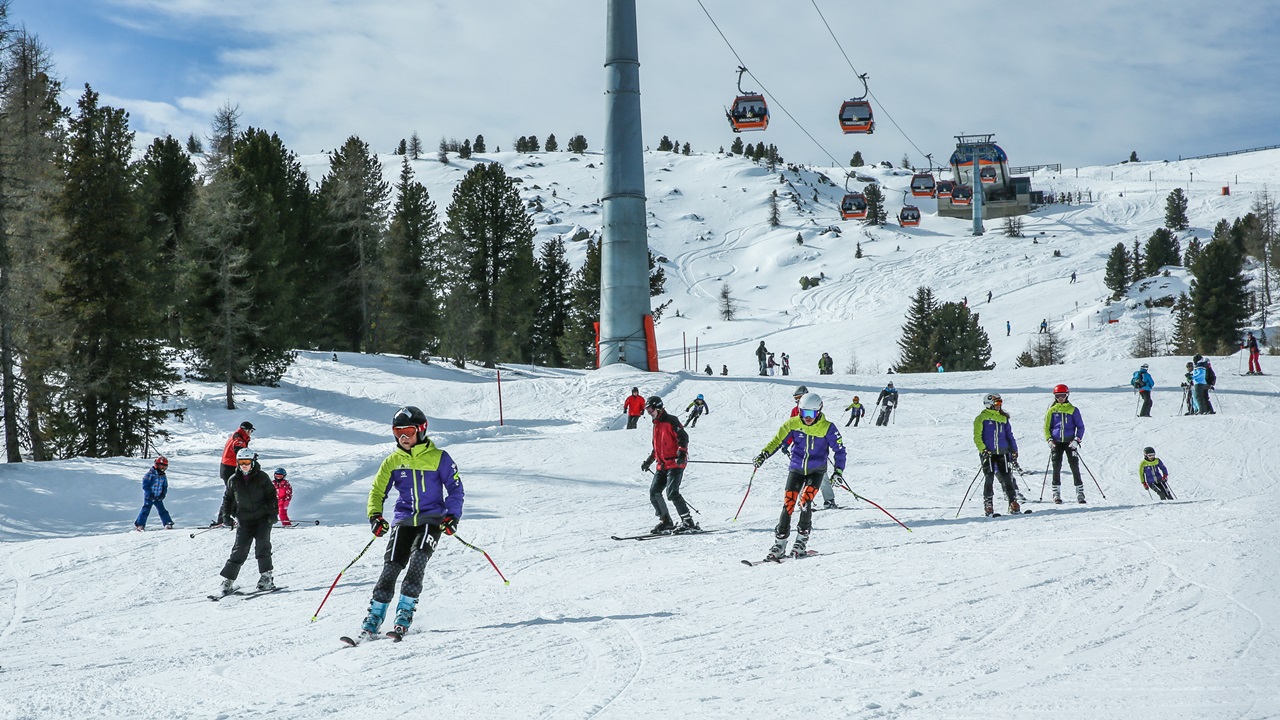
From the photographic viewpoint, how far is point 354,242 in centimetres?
4853

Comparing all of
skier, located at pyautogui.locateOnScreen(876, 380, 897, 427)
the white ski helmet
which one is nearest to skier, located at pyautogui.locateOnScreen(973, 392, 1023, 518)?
the white ski helmet

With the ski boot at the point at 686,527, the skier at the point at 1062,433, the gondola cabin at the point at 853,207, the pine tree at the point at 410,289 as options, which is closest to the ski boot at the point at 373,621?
the ski boot at the point at 686,527

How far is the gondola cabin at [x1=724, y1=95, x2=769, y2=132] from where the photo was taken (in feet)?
108

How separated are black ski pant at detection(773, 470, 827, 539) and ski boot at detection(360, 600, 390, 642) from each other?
4416 mm

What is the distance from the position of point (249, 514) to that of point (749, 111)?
26717mm

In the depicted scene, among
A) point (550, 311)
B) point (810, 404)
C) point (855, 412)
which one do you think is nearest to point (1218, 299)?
point (855, 412)

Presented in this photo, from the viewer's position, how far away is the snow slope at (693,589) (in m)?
5.32

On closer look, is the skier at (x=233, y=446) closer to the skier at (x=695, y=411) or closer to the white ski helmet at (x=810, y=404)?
the white ski helmet at (x=810, y=404)

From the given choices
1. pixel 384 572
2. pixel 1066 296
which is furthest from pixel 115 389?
pixel 1066 296

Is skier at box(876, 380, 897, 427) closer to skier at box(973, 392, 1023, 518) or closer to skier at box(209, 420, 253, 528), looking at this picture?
skier at box(973, 392, 1023, 518)

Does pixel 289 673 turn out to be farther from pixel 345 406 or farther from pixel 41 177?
pixel 345 406

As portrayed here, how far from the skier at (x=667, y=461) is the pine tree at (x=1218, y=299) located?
183ft

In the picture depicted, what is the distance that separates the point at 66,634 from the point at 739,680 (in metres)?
6.75

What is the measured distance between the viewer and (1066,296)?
82.8m
